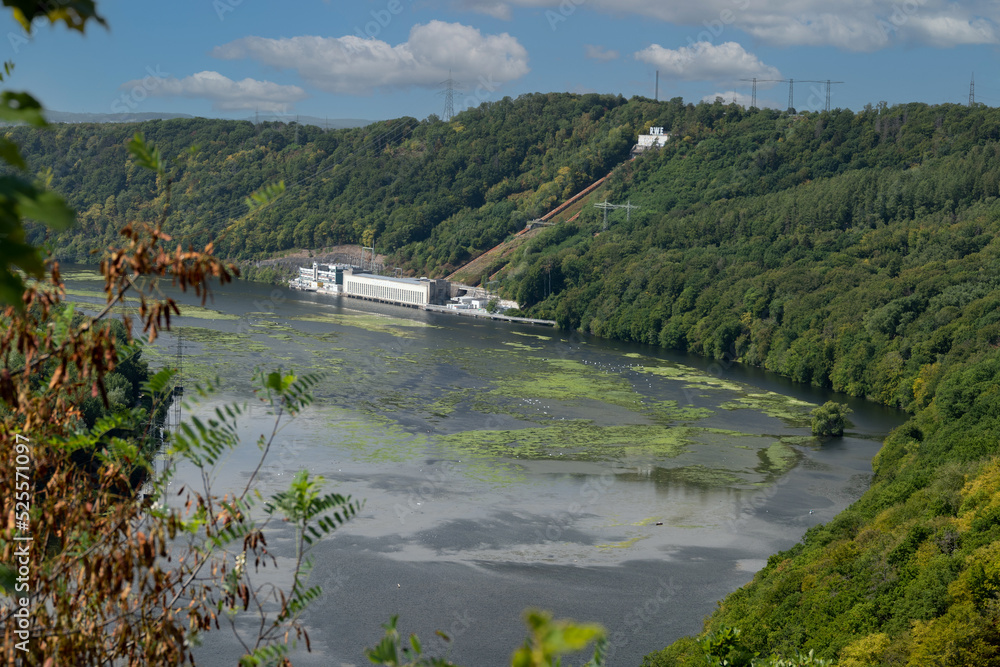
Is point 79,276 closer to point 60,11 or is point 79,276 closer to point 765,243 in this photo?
point 765,243

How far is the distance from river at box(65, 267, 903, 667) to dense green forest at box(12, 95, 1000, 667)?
8.49ft

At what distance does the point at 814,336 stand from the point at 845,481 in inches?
943

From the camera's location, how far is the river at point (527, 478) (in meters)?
22.5

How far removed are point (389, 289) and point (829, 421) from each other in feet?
197

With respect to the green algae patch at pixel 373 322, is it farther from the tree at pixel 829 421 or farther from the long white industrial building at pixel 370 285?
the tree at pixel 829 421

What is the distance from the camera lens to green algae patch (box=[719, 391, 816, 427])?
44466 mm

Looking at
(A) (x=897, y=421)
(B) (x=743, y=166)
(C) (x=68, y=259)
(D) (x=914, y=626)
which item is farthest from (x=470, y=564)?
(C) (x=68, y=259)

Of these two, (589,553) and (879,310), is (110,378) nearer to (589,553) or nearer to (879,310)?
(589,553)

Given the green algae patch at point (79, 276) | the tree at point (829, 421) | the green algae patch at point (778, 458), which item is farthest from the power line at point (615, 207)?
the green algae patch at point (778, 458)

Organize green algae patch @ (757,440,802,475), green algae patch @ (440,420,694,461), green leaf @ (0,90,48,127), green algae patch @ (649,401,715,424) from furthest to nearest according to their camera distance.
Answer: green algae patch @ (649,401,715,424) < green algae patch @ (440,420,694,461) < green algae patch @ (757,440,802,475) < green leaf @ (0,90,48,127)

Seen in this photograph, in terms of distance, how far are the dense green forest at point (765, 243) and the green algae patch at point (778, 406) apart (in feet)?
15.5

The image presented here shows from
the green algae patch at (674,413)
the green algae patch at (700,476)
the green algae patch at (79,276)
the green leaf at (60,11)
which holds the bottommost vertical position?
the green algae patch at (700,476)

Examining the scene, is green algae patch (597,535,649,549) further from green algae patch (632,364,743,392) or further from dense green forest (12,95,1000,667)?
green algae patch (632,364,743,392)

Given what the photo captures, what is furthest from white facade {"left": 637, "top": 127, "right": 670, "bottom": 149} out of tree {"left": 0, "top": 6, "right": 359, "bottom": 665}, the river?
tree {"left": 0, "top": 6, "right": 359, "bottom": 665}
